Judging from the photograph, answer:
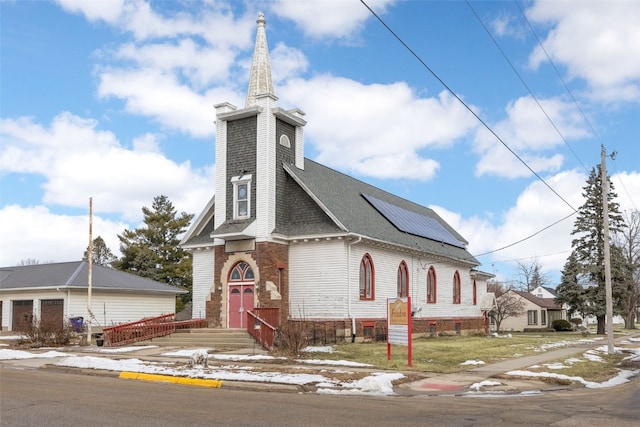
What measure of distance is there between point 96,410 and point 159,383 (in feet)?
16.5

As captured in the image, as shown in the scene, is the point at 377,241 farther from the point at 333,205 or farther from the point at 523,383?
the point at 523,383

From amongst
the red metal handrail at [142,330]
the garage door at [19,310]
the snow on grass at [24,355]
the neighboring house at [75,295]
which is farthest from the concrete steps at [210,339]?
the garage door at [19,310]

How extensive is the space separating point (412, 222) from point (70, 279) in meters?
21.2

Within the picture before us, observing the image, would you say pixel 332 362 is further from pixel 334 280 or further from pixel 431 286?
pixel 431 286

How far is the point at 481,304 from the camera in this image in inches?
1800

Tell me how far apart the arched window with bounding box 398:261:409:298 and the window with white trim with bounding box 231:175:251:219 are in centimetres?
891

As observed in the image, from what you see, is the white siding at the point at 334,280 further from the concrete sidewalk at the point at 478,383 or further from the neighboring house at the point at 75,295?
the neighboring house at the point at 75,295

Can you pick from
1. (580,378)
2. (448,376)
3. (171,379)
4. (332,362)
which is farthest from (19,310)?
(580,378)

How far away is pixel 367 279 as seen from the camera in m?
31.1

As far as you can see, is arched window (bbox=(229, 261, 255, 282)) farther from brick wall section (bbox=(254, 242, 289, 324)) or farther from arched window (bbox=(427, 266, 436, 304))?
arched window (bbox=(427, 266, 436, 304))

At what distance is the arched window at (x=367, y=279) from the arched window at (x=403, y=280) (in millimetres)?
3161

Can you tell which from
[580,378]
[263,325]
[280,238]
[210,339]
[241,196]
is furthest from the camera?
[241,196]

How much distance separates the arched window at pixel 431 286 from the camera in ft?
122

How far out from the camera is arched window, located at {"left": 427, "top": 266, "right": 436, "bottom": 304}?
122 feet
